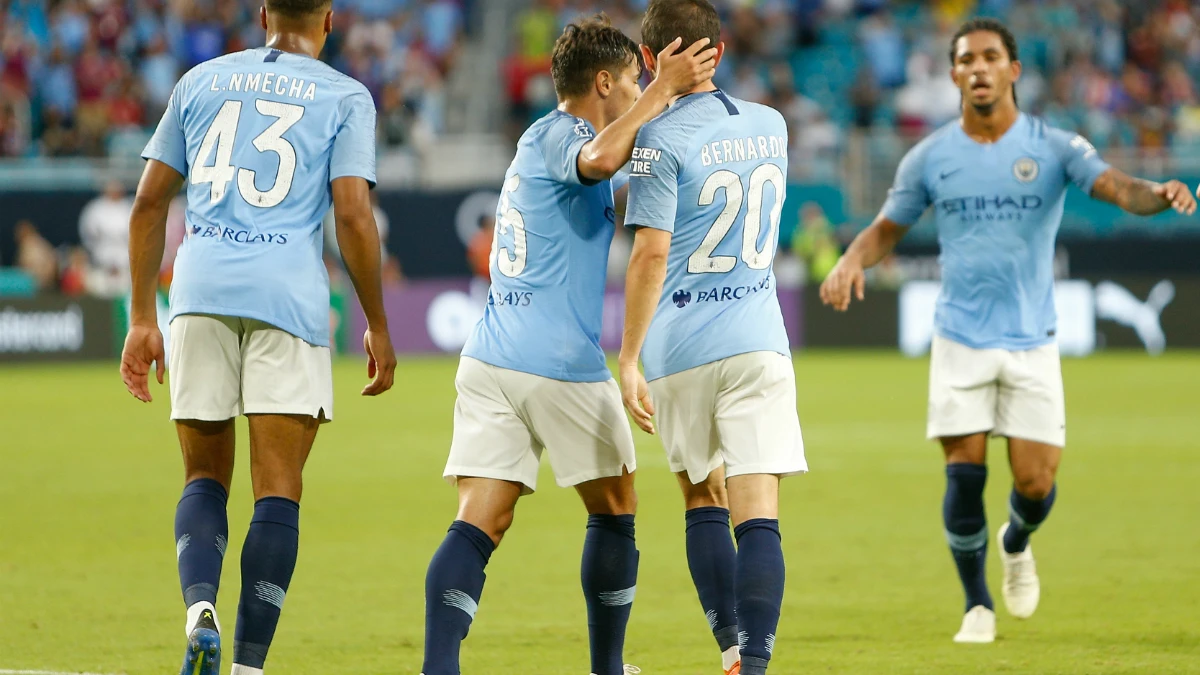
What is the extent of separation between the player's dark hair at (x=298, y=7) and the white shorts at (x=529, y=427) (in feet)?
3.99

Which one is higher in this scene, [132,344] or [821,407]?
[132,344]

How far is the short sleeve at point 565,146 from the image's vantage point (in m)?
4.89

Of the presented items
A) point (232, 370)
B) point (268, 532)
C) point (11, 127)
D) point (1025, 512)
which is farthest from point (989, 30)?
point (11, 127)

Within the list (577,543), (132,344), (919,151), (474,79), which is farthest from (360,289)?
(474,79)

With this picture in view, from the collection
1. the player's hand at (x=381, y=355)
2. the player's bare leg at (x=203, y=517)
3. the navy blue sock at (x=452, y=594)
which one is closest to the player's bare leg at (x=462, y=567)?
the navy blue sock at (x=452, y=594)

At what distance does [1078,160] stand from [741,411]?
2456 millimetres

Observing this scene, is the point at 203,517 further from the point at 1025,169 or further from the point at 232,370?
the point at 1025,169

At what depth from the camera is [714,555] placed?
529 cm

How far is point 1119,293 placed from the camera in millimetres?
21156

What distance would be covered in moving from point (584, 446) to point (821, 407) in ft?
34.2

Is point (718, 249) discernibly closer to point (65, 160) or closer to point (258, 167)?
point (258, 167)

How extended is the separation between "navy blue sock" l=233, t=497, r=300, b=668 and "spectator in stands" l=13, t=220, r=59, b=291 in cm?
1683

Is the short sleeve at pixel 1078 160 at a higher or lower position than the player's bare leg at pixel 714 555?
higher

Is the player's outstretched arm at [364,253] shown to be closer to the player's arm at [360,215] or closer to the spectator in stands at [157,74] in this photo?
→ the player's arm at [360,215]
